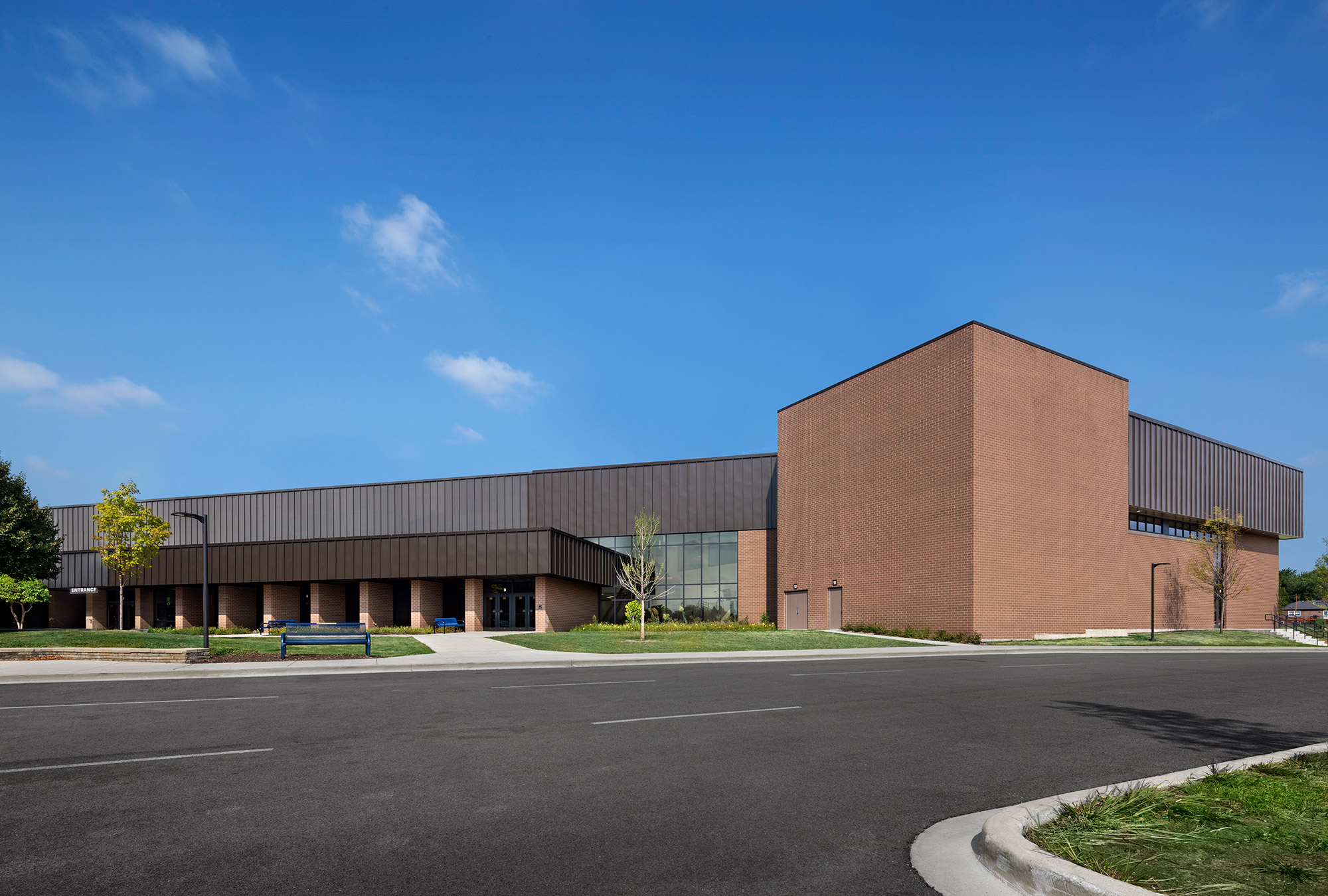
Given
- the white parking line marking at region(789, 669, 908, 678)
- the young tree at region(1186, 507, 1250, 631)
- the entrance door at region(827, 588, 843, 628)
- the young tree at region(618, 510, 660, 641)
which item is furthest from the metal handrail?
the white parking line marking at region(789, 669, 908, 678)

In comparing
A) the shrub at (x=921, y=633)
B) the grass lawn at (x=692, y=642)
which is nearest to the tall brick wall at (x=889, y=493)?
the shrub at (x=921, y=633)

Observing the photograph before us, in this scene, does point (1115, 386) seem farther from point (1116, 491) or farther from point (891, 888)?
point (891, 888)

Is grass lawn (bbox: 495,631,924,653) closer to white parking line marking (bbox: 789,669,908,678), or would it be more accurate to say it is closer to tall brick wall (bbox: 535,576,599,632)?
tall brick wall (bbox: 535,576,599,632)

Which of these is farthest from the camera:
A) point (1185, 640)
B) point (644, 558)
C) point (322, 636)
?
point (644, 558)

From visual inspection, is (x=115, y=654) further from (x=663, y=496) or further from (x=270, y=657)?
(x=663, y=496)

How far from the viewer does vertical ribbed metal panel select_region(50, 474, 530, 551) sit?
50531mm

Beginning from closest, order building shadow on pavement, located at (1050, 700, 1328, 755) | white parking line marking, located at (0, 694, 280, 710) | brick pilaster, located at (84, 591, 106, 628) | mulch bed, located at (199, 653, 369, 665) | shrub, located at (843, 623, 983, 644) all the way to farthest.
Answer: building shadow on pavement, located at (1050, 700, 1328, 755) → white parking line marking, located at (0, 694, 280, 710) → mulch bed, located at (199, 653, 369, 665) → shrub, located at (843, 623, 983, 644) → brick pilaster, located at (84, 591, 106, 628)

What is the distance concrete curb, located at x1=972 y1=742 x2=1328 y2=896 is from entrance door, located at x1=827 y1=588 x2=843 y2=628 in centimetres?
3244

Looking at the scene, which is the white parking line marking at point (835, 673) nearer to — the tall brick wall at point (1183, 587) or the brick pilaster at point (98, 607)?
the tall brick wall at point (1183, 587)

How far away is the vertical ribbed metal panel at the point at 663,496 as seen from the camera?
152 ft

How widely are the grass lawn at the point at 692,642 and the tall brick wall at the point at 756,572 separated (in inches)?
444

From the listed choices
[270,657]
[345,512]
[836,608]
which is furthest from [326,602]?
[836,608]

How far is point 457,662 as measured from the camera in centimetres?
1908

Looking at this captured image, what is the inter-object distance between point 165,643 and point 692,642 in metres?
15.8
